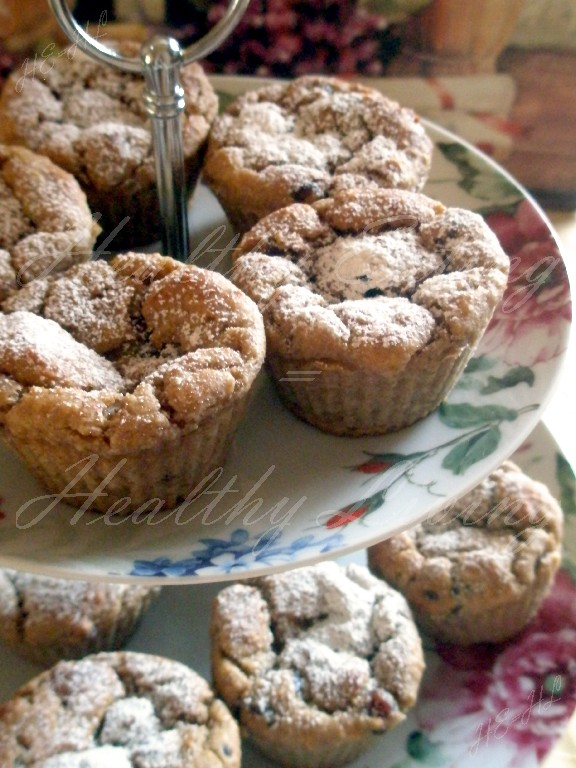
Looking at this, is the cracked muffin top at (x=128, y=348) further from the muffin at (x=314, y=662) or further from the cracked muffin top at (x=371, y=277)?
the muffin at (x=314, y=662)

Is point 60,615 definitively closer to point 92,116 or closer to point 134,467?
point 134,467

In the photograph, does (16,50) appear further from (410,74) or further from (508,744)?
(508,744)

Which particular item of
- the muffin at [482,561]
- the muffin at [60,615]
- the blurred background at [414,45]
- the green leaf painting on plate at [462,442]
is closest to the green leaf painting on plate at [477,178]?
the green leaf painting on plate at [462,442]

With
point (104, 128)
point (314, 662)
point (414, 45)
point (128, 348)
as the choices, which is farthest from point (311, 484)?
point (414, 45)

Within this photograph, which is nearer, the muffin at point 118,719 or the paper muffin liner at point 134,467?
the paper muffin liner at point 134,467

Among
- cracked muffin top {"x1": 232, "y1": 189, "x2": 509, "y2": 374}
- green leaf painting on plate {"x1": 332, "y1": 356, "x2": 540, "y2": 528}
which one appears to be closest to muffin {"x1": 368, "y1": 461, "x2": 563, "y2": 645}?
green leaf painting on plate {"x1": 332, "y1": 356, "x2": 540, "y2": 528}

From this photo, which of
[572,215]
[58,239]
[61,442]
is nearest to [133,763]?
[61,442]

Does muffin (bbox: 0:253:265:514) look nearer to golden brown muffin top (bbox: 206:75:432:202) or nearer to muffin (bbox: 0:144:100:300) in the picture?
muffin (bbox: 0:144:100:300)
